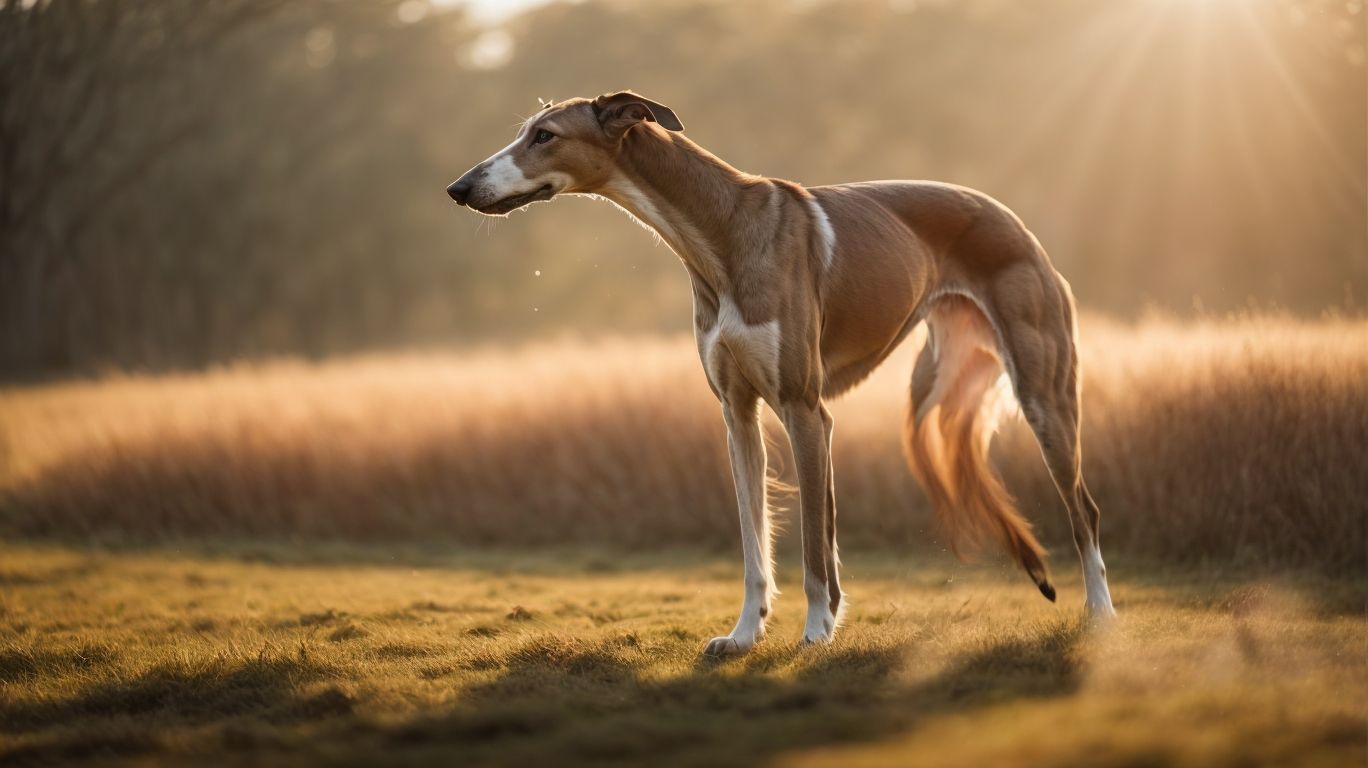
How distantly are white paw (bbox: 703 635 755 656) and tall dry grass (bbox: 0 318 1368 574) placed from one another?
86.2 inches

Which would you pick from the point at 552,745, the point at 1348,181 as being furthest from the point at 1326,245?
the point at 552,745

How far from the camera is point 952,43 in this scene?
3688cm

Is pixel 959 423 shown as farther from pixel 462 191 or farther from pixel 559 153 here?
pixel 462 191

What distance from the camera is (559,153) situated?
237 inches

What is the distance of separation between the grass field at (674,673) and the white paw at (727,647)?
13cm

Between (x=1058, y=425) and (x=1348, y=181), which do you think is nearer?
(x=1058, y=425)

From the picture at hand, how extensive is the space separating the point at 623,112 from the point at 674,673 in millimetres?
2558

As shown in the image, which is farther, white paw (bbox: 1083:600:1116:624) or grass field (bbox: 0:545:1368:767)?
white paw (bbox: 1083:600:1116:624)

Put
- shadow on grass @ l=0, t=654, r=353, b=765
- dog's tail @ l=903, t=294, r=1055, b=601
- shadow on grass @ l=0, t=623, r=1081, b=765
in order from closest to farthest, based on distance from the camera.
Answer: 1. shadow on grass @ l=0, t=623, r=1081, b=765
2. shadow on grass @ l=0, t=654, r=353, b=765
3. dog's tail @ l=903, t=294, r=1055, b=601

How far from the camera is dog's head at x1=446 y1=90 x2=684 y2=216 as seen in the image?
5953 millimetres

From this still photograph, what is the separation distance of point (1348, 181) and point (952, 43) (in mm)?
21898

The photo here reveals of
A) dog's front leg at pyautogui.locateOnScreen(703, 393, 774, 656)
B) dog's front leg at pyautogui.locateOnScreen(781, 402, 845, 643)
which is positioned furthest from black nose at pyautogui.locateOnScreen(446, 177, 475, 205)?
dog's front leg at pyautogui.locateOnScreen(781, 402, 845, 643)

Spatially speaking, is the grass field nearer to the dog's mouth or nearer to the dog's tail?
the dog's tail

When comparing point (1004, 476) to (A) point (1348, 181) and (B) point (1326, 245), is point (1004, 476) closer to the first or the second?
(A) point (1348, 181)
